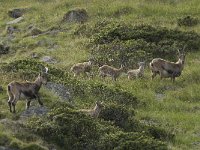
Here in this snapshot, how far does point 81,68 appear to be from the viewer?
1123 inches

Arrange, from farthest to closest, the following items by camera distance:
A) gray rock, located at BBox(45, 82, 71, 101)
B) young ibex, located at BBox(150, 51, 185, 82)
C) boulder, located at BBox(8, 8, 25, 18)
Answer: boulder, located at BBox(8, 8, 25, 18), young ibex, located at BBox(150, 51, 185, 82), gray rock, located at BBox(45, 82, 71, 101)

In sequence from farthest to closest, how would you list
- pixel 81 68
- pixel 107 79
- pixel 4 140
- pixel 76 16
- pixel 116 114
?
pixel 76 16, pixel 81 68, pixel 107 79, pixel 116 114, pixel 4 140

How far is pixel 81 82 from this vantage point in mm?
25156

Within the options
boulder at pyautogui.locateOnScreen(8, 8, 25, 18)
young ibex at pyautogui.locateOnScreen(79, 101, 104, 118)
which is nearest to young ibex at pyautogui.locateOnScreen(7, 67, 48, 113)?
young ibex at pyautogui.locateOnScreen(79, 101, 104, 118)

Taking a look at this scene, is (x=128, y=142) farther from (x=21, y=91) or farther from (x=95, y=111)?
(x=21, y=91)

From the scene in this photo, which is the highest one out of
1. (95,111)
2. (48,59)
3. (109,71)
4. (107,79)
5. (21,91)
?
A: (21,91)

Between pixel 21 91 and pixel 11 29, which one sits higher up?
pixel 21 91

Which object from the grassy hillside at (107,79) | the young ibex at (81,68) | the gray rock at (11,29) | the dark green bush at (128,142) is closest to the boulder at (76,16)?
the grassy hillside at (107,79)

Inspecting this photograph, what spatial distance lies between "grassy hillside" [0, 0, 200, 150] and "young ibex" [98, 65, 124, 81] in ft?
1.27

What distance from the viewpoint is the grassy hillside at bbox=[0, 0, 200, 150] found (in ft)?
60.8

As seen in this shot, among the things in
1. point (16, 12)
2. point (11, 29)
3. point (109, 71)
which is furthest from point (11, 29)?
point (109, 71)

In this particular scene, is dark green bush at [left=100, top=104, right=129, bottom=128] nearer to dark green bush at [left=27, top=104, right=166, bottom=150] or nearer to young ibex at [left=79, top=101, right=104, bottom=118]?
young ibex at [left=79, top=101, right=104, bottom=118]

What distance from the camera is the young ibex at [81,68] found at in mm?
28547

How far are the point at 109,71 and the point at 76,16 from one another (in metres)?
11.7
